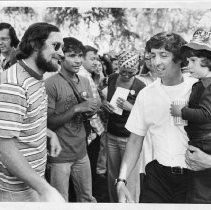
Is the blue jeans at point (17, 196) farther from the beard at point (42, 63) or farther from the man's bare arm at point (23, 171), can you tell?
the beard at point (42, 63)

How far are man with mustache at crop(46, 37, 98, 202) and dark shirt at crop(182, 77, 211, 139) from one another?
543 millimetres

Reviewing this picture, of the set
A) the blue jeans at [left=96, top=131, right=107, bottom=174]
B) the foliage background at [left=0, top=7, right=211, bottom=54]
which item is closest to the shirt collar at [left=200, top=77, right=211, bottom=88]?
the foliage background at [left=0, top=7, right=211, bottom=54]

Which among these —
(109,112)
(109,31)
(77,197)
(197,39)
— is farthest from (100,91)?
(197,39)

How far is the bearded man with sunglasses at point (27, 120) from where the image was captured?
1.05 meters

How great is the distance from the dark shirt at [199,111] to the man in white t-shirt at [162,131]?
1.7 inches

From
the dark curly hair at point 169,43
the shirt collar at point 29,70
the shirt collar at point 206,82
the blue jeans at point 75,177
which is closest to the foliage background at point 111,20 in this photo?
the dark curly hair at point 169,43

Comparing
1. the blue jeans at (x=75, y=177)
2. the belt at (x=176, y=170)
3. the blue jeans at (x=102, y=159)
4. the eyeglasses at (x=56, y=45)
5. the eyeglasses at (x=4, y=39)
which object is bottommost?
the blue jeans at (x=102, y=159)

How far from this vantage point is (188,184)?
4.12 ft

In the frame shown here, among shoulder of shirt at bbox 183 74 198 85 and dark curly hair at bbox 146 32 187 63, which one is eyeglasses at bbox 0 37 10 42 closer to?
dark curly hair at bbox 146 32 187 63

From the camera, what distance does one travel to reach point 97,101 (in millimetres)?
1734

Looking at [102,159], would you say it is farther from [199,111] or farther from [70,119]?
[199,111]

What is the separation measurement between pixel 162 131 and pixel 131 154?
0.15 metres

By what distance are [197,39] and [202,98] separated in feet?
0.75
